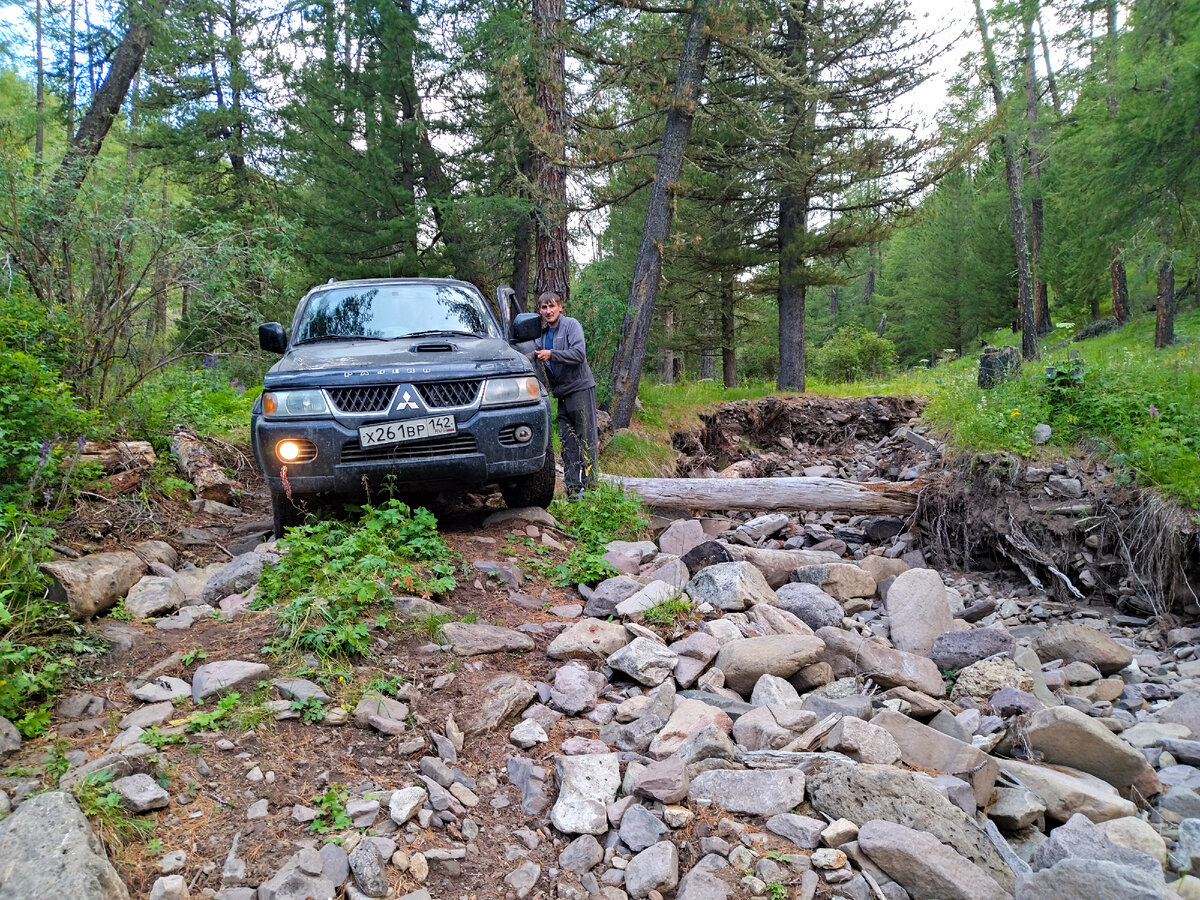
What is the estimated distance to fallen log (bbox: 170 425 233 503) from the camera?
618 cm

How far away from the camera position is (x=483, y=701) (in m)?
3.37

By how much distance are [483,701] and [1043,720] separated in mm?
2845

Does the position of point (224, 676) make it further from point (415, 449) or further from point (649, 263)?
point (649, 263)

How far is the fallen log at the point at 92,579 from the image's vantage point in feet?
12.0

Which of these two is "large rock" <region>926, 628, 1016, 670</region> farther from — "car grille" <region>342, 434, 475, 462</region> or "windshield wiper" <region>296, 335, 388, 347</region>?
"windshield wiper" <region>296, 335, 388, 347</region>

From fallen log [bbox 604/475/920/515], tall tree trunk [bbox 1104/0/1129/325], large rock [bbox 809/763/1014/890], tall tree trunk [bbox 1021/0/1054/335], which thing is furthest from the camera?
tall tree trunk [bbox 1021/0/1054/335]

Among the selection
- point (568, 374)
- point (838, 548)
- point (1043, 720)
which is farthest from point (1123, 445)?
point (568, 374)

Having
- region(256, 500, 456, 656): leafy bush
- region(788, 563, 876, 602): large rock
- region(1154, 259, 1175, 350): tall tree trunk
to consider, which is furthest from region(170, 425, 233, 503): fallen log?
region(1154, 259, 1175, 350): tall tree trunk

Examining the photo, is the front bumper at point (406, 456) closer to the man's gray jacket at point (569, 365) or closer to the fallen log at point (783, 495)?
the man's gray jacket at point (569, 365)

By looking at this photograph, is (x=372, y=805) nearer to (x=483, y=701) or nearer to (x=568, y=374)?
(x=483, y=701)

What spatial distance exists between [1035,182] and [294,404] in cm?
2796

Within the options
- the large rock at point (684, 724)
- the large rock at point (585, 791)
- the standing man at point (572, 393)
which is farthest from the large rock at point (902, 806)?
the standing man at point (572, 393)

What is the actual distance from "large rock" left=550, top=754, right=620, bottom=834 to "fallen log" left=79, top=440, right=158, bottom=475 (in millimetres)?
4520

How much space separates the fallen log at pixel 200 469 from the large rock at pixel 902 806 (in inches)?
215
